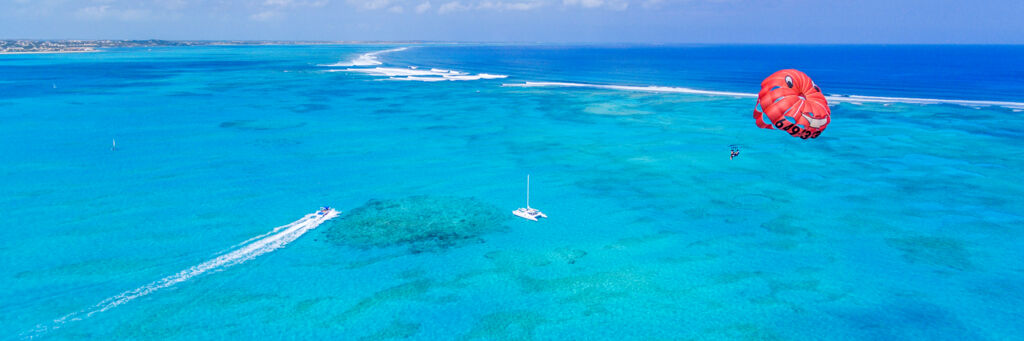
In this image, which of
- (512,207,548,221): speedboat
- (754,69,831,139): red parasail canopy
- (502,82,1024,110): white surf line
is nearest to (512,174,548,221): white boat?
(512,207,548,221): speedboat

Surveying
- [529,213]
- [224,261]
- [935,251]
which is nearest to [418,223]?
[529,213]

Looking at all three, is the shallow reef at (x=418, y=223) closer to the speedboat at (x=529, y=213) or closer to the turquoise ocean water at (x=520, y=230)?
the turquoise ocean water at (x=520, y=230)

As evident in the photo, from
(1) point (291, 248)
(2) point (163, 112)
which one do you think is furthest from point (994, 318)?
(2) point (163, 112)

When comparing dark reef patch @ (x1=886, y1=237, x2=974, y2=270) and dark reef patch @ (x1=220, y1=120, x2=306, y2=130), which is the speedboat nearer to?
dark reef patch @ (x1=886, y1=237, x2=974, y2=270)

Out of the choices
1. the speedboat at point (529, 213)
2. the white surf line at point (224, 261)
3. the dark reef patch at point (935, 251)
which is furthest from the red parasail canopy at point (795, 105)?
the white surf line at point (224, 261)

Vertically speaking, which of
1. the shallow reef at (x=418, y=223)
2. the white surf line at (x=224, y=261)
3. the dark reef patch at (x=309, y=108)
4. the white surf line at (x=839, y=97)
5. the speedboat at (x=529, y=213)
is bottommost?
the white surf line at (x=224, y=261)

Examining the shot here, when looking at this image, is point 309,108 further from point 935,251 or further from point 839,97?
point 839,97
